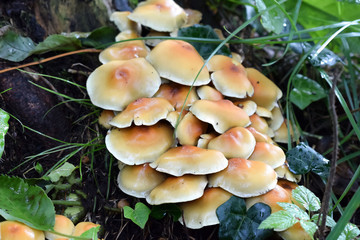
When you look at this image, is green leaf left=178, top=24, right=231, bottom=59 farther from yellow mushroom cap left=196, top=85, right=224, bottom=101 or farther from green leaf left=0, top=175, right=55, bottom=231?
green leaf left=0, top=175, right=55, bottom=231

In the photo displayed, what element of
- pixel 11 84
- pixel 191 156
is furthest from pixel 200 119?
pixel 11 84

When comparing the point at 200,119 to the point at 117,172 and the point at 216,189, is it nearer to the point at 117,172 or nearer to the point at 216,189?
the point at 216,189

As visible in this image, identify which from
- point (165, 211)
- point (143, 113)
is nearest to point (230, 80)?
point (143, 113)

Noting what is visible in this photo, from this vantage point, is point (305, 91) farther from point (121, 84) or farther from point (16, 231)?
point (16, 231)

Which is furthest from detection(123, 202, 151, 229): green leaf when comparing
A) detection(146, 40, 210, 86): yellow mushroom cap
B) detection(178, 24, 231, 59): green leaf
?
detection(178, 24, 231, 59): green leaf

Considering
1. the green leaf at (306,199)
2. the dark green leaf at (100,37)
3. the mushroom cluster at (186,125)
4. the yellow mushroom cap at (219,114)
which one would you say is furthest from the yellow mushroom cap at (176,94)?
the green leaf at (306,199)

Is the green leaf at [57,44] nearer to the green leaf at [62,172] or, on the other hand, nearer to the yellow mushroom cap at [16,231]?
the green leaf at [62,172]
